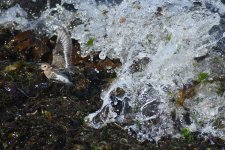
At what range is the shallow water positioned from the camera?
545 centimetres

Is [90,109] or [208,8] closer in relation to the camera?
[90,109]

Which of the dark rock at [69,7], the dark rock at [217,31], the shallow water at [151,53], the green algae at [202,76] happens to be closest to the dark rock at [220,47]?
the shallow water at [151,53]

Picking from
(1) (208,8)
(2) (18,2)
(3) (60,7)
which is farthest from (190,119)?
(2) (18,2)

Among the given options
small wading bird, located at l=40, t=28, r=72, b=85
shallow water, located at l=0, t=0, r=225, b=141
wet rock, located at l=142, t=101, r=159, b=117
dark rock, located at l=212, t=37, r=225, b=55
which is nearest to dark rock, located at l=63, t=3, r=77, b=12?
shallow water, located at l=0, t=0, r=225, b=141

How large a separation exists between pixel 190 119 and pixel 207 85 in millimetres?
494

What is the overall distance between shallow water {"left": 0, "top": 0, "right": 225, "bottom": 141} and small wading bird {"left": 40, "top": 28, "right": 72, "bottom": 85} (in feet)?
1.56

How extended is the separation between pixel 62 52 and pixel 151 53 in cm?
117

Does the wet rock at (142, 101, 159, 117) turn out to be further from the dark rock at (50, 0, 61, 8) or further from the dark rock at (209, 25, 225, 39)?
the dark rock at (50, 0, 61, 8)

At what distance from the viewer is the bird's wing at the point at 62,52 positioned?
5.93 meters

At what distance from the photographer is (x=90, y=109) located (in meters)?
5.43

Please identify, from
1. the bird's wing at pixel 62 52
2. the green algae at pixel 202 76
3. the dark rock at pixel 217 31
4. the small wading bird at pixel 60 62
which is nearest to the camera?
the small wading bird at pixel 60 62

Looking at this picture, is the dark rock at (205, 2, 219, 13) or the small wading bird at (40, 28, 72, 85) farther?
the dark rock at (205, 2, 219, 13)

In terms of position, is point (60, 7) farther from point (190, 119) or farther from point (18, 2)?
point (190, 119)

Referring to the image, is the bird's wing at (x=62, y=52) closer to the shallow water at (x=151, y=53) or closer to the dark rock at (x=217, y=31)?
the shallow water at (x=151, y=53)
